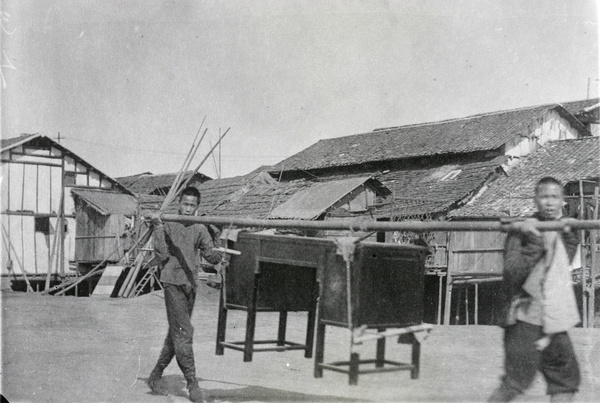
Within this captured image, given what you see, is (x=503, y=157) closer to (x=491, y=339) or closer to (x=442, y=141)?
(x=442, y=141)

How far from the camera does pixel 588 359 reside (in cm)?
804

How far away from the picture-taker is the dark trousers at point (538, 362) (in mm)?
4152

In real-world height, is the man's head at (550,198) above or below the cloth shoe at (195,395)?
above

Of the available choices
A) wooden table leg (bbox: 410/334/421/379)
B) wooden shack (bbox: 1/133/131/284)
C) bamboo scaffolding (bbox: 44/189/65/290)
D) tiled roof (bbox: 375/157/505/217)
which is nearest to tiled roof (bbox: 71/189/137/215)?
wooden shack (bbox: 1/133/131/284)

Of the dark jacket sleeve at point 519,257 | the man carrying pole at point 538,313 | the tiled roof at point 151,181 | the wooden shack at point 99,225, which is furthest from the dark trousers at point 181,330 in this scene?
the tiled roof at point 151,181

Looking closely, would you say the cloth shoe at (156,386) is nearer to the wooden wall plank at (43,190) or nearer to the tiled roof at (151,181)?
the wooden wall plank at (43,190)

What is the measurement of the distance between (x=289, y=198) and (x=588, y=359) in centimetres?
1635

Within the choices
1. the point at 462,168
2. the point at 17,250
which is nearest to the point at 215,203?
the point at 17,250

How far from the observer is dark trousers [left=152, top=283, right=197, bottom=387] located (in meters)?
5.43

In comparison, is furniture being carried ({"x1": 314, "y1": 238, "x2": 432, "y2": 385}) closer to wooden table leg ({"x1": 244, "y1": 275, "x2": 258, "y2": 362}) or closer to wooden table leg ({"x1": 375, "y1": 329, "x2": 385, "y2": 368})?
wooden table leg ({"x1": 375, "y1": 329, "x2": 385, "y2": 368})

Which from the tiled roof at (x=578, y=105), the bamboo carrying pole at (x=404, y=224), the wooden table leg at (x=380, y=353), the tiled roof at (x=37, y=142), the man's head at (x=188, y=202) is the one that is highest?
the tiled roof at (x=578, y=105)

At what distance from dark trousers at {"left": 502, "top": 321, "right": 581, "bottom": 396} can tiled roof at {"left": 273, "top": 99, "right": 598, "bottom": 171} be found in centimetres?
2045

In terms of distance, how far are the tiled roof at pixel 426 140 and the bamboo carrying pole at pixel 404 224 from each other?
65.3 ft

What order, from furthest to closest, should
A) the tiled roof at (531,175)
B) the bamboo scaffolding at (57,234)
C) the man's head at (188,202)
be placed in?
1. the bamboo scaffolding at (57,234)
2. the tiled roof at (531,175)
3. the man's head at (188,202)
